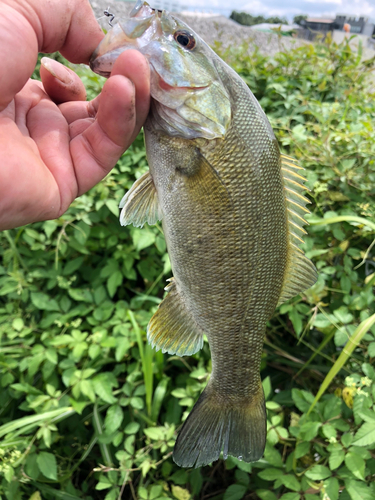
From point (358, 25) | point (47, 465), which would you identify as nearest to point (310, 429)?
point (47, 465)

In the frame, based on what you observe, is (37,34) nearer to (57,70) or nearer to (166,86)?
→ (57,70)

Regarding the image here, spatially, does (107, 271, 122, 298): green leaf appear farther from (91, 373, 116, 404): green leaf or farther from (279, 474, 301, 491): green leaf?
(279, 474, 301, 491): green leaf

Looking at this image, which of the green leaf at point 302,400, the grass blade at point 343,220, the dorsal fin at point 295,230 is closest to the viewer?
the dorsal fin at point 295,230

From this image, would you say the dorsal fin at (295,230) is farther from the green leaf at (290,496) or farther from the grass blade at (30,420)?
the grass blade at (30,420)

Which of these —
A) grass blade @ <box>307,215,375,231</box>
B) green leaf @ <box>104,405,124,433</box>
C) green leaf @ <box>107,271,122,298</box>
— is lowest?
green leaf @ <box>104,405,124,433</box>

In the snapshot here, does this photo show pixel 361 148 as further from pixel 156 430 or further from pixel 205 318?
pixel 156 430

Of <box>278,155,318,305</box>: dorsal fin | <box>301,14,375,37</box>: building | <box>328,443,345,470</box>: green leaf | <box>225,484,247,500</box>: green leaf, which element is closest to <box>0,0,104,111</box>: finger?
<box>278,155,318,305</box>: dorsal fin

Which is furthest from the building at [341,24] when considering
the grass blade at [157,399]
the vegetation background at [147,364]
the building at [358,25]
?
the grass blade at [157,399]
